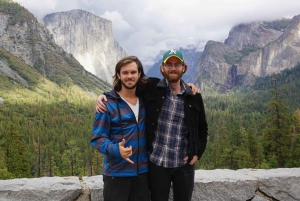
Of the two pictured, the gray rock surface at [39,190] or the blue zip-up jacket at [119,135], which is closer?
the blue zip-up jacket at [119,135]

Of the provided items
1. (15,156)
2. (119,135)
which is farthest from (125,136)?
(15,156)

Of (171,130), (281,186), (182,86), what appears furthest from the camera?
(281,186)

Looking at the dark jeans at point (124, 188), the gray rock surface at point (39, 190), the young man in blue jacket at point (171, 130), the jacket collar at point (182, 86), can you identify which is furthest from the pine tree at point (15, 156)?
the jacket collar at point (182, 86)

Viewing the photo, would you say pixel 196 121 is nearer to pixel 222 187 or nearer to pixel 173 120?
pixel 173 120

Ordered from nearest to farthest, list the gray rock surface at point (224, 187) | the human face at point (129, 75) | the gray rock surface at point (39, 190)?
the human face at point (129, 75) < the gray rock surface at point (39, 190) < the gray rock surface at point (224, 187)

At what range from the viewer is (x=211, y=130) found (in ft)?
272

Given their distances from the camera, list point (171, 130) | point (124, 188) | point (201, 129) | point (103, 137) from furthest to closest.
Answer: point (201, 129) → point (171, 130) → point (124, 188) → point (103, 137)

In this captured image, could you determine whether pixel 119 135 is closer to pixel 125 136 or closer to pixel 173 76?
pixel 125 136

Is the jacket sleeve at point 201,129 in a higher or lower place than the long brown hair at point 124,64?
lower

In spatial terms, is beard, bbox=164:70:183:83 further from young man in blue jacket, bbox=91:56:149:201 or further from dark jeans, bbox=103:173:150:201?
dark jeans, bbox=103:173:150:201

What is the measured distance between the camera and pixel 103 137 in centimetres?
301

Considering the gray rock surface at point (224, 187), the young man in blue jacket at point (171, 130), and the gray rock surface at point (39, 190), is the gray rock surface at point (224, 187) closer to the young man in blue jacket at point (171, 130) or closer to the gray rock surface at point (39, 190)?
the young man in blue jacket at point (171, 130)

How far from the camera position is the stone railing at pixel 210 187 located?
3.45 m

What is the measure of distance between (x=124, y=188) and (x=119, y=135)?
2.02ft
